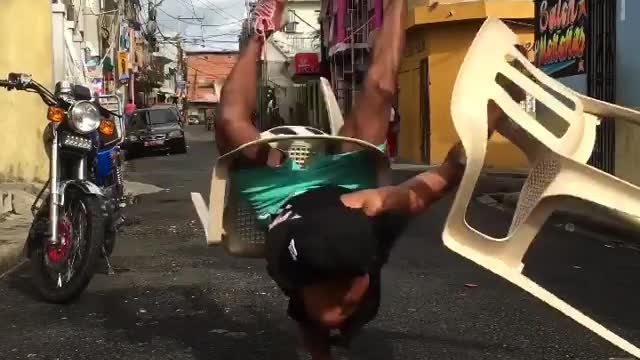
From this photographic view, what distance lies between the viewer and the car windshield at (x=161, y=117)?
27.2 metres

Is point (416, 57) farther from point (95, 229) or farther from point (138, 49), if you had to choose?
point (138, 49)

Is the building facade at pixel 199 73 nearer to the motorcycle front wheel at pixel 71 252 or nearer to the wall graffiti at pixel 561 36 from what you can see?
the wall graffiti at pixel 561 36

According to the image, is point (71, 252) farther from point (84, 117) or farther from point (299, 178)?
point (299, 178)

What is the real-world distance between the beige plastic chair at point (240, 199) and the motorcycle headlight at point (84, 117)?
2.64 metres

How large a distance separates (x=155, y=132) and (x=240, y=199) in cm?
2421

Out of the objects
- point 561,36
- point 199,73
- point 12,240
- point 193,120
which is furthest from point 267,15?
point 199,73

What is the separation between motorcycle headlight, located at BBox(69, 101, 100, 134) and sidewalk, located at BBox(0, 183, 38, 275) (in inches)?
64.4

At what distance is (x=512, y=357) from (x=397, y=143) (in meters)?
19.4

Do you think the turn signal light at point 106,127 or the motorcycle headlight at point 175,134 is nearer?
the turn signal light at point 106,127

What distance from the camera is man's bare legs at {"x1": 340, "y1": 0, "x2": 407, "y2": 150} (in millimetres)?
2763

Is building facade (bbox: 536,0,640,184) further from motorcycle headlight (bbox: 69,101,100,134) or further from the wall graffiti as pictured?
motorcycle headlight (bbox: 69,101,100,134)

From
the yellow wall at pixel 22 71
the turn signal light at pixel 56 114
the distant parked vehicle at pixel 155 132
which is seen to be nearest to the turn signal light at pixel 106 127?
the turn signal light at pixel 56 114

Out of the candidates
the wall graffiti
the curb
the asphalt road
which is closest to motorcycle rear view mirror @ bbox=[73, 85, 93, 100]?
the asphalt road

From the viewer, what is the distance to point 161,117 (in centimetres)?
2744
